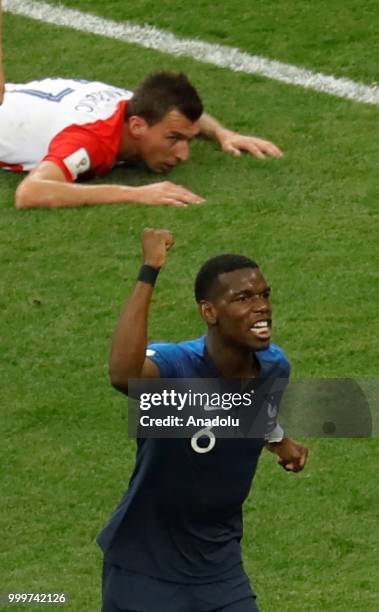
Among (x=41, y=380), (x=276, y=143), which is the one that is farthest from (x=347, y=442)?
(x=276, y=143)

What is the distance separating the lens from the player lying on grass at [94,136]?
10.8 metres

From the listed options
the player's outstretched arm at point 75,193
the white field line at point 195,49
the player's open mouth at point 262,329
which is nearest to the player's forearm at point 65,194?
the player's outstretched arm at point 75,193

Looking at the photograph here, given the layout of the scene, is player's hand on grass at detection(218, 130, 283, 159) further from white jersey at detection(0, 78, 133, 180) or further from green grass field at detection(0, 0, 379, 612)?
white jersey at detection(0, 78, 133, 180)

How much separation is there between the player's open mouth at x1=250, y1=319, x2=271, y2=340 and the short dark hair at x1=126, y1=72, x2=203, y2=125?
4.35m

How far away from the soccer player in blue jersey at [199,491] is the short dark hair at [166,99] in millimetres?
4099

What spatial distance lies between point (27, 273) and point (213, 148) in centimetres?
156

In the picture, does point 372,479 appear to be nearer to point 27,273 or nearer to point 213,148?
point 27,273

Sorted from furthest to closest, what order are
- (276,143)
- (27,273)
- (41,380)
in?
1. (276,143)
2. (27,273)
3. (41,380)

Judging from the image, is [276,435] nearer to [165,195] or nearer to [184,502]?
[184,502]

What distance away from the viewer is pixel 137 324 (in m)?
6.50

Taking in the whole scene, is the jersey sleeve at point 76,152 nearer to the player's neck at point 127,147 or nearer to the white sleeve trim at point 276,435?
the player's neck at point 127,147

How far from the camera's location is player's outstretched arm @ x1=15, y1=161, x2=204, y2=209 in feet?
35.2

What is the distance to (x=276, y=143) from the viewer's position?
453 inches

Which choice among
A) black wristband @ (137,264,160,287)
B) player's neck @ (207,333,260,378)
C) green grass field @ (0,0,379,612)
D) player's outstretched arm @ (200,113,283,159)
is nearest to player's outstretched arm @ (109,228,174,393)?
black wristband @ (137,264,160,287)
